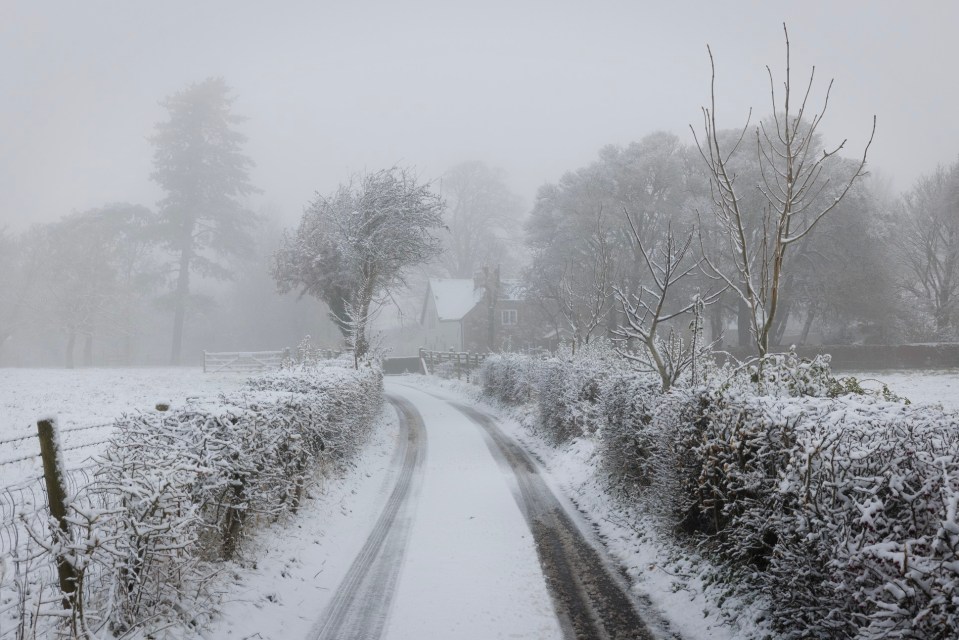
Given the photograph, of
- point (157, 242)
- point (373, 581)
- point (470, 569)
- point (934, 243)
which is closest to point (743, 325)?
point (934, 243)

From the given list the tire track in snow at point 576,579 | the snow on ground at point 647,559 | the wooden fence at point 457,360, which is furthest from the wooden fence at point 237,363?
the tire track in snow at point 576,579

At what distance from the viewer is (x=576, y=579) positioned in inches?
226

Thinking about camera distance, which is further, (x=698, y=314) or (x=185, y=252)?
(x=185, y=252)

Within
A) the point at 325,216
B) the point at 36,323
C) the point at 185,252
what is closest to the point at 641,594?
the point at 325,216

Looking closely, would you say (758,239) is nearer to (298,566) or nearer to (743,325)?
(743,325)

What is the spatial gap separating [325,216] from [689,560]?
18983 mm

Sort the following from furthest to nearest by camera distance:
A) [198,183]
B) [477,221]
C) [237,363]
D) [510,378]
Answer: [477,221] < [198,183] < [237,363] < [510,378]

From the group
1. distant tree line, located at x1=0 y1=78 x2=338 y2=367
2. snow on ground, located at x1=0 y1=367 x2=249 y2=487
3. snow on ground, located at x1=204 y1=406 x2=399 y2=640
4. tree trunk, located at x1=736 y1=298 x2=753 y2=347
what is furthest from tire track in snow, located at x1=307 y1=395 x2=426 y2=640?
distant tree line, located at x1=0 y1=78 x2=338 y2=367

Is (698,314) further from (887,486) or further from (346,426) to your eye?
Answer: (346,426)

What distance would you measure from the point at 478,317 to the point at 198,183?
23937 mm

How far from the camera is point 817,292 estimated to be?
29391mm

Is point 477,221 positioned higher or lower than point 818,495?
higher

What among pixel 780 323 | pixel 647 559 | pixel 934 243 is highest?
pixel 934 243

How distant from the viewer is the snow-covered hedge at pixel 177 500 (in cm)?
360
